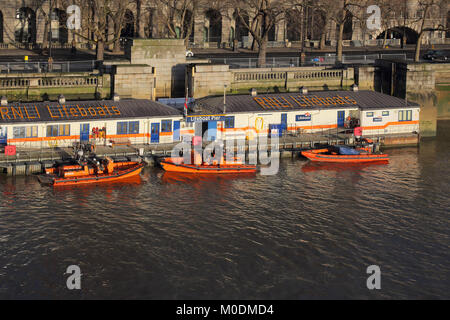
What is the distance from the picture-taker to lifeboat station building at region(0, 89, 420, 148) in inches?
2507

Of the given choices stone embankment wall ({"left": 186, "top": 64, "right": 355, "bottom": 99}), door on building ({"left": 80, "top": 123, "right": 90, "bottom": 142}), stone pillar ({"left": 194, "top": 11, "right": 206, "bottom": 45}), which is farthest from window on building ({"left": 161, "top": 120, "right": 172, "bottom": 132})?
stone pillar ({"left": 194, "top": 11, "right": 206, "bottom": 45})

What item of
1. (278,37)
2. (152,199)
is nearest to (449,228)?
(152,199)

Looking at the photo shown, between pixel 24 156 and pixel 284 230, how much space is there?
934 inches

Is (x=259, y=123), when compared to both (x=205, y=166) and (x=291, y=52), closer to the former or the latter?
(x=205, y=166)

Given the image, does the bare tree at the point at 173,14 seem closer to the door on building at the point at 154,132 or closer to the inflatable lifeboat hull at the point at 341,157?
the door on building at the point at 154,132

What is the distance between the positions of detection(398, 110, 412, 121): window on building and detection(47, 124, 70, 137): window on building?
33039mm

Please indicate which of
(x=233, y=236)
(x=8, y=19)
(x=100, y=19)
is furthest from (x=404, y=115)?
(x=8, y=19)

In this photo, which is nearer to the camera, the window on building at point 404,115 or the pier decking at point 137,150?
the pier decking at point 137,150

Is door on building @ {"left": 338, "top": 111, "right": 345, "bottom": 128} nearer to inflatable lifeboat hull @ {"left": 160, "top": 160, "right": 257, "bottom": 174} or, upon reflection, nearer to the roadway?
inflatable lifeboat hull @ {"left": 160, "top": 160, "right": 257, "bottom": 174}

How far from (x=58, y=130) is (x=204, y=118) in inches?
516

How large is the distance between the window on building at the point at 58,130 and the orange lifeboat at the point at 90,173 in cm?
449

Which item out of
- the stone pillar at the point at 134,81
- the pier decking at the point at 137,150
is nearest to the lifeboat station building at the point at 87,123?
the pier decking at the point at 137,150

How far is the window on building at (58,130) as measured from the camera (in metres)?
63.6
